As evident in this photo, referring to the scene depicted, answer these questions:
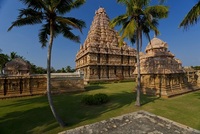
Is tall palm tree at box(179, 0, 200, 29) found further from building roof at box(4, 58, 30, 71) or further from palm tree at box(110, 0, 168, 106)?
building roof at box(4, 58, 30, 71)

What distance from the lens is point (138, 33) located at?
11.4m

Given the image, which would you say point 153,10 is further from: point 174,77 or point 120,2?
point 174,77

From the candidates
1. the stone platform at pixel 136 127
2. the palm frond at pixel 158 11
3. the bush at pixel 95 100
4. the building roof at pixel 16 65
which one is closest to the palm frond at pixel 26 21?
the stone platform at pixel 136 127

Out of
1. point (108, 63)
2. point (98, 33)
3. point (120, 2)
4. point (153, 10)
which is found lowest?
point (108, 63)

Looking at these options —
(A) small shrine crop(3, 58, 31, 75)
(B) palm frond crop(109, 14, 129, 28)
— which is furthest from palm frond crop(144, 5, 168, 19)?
(A) small shrine crop(3, 58, 31, 75)

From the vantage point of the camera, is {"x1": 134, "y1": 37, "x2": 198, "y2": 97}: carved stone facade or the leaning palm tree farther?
{"x1": 134, "y1": 37, "x2": 198, "y2": 97}: carved stone facade

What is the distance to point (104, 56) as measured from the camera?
38125 mm

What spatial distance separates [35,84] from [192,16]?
59.5 feet

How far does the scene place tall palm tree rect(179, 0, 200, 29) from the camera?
7.72 m

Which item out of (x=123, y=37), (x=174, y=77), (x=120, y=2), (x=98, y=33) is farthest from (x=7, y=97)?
(x=98, y=33)

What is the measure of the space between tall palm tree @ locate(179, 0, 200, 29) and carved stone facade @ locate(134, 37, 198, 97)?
5.89 metres

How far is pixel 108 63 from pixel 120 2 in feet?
92.7

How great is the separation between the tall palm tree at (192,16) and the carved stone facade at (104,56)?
2734 centimetres

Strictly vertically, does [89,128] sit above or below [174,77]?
below
